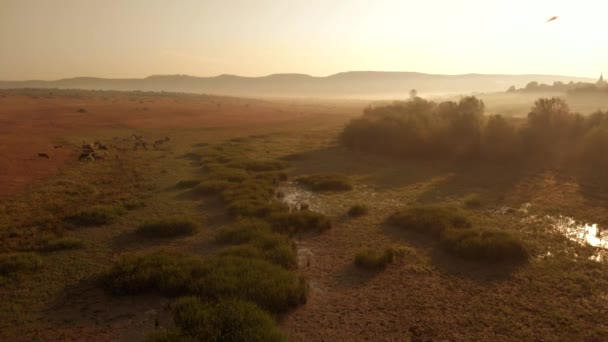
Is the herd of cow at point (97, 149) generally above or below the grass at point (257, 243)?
above

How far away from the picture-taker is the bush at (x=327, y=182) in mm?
24906

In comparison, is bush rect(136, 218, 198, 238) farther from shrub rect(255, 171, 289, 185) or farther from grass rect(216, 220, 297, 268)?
shrub rect(255, 171, 289, 185)

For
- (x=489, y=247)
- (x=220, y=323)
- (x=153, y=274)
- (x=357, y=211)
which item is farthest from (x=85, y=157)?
(x=489, y=247)

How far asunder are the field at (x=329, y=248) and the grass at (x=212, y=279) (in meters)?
0.14

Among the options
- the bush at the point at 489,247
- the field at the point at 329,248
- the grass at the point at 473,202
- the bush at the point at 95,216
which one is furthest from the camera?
the grass at the point at 473,202

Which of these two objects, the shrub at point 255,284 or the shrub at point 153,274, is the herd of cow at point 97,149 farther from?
the shrub at point 255,284

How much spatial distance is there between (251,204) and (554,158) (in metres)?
28.5

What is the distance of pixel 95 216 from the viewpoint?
17.8 m

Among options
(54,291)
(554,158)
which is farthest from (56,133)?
(554,158)

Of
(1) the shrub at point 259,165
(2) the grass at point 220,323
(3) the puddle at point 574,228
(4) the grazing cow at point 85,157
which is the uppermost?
(4) the grazing cow at point 85,157

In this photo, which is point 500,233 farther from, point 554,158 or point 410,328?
point 554,158

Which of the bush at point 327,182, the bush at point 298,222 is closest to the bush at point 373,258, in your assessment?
the bush at point 298,222

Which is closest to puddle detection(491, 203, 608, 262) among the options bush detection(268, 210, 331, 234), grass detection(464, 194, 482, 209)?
grass detection(464, 194, 482, 209)

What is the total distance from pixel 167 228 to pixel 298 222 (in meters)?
5.55
